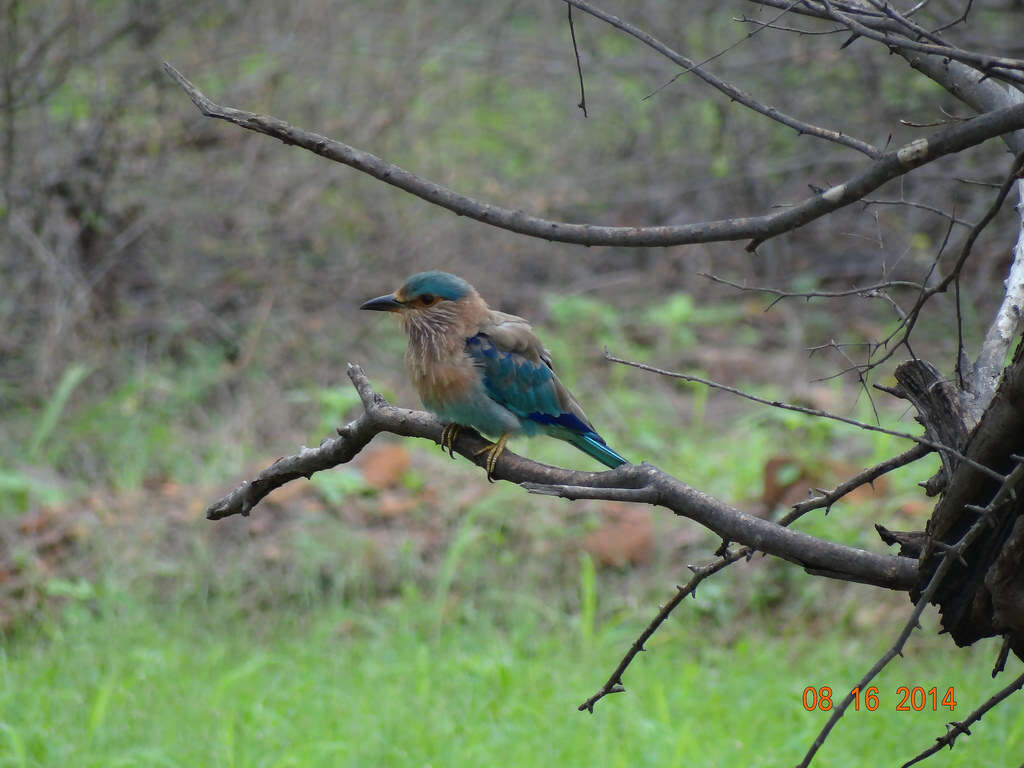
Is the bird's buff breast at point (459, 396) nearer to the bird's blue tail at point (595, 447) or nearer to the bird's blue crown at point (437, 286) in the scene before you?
the bird's blue crown at point (437, 286)

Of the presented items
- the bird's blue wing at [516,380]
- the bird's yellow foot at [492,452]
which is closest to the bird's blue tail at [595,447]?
the bird's blue wing at [516,380]

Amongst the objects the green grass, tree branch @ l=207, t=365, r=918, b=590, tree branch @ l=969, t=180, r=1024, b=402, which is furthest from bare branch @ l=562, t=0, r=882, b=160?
the green grass

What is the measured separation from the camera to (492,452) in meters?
3.24

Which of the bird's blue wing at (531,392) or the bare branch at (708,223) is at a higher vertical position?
the bird's blue wing at (531,392)

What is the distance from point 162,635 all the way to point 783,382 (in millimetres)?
4388

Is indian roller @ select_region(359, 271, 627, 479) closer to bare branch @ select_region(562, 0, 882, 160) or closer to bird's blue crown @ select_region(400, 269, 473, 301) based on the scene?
bird's blue crown @ select_region(400, 269, 473, 301)

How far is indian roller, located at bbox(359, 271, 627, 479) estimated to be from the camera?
3.42m

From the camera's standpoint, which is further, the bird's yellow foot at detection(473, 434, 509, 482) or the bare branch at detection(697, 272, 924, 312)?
the bird's yellow foot at detection(473, 434, 509, 482)

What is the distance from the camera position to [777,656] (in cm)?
477

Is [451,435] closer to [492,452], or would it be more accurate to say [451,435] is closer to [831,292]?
[492,452]

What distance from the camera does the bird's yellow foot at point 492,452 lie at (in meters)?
3.00

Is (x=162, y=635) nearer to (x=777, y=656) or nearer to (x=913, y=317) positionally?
(x=777, y=656)
